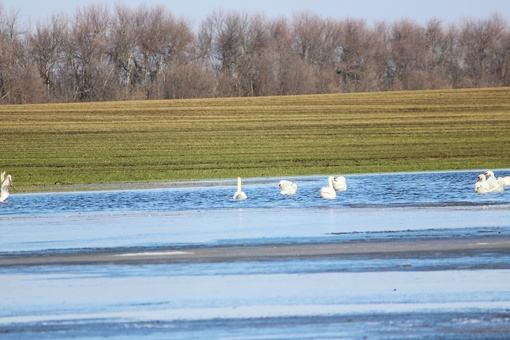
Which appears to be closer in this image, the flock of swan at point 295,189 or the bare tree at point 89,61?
the flock of swan at point 295,189

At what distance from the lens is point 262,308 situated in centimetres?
941

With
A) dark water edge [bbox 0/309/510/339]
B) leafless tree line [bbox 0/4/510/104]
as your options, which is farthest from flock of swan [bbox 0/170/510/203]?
leafless tree line [bbox 0/4/510/104]

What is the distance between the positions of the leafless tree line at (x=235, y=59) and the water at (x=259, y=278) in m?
60.6

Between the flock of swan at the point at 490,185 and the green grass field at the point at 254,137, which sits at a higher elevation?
the green grass field at the point at 254,137

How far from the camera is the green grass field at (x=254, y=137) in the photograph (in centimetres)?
3253

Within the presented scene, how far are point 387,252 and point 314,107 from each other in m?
43.0

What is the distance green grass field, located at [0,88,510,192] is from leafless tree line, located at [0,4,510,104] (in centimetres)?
2148

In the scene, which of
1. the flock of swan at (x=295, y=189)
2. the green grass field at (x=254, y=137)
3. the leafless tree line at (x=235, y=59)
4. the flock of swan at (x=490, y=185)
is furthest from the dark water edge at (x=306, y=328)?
the leafless tree line at (x=235, y=59)

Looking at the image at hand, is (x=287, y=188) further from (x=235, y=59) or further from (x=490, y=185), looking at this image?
(x=235, y=59)

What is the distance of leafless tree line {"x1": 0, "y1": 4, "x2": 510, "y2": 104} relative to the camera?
81812mm

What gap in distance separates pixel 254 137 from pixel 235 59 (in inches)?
1952

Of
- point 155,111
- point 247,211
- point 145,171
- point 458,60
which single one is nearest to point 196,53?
point 458,60

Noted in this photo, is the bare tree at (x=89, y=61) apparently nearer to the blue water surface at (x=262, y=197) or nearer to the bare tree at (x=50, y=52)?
the bare tree at (x=50, y=52)

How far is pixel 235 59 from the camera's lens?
299ft
